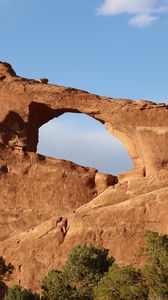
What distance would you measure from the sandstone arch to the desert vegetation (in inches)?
400

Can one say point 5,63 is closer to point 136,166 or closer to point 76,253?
point 136,166

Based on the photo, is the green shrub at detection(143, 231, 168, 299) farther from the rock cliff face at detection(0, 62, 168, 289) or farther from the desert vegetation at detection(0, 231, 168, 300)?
the rock cliff face at detection(0, 62, 168, 289)

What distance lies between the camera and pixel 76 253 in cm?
3594

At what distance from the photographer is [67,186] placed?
46094 mm

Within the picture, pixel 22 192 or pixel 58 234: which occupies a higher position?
pixel 22 192

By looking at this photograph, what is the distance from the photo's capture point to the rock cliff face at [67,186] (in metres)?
41.1

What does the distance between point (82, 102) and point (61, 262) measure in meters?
12.3

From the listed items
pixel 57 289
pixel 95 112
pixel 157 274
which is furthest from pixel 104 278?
pixel 95 112

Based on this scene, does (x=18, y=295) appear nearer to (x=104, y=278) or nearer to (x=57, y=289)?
(x=57, y=289)

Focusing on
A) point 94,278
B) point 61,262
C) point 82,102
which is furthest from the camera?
point 82,102

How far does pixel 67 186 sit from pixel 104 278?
50.9 feet

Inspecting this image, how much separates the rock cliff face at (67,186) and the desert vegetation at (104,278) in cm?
261

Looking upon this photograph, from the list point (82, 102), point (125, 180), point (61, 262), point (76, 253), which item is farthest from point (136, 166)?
point (76, 253)

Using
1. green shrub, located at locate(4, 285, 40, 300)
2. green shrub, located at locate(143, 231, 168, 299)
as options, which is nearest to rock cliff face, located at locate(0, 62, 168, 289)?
green shrub, located at locate(4, 285, 40, 300)
